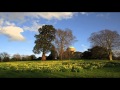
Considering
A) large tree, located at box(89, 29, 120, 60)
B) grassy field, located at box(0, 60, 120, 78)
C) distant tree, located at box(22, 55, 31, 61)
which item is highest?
large tree, located at box(89, 29, 120, 60)

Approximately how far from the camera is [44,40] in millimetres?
6734

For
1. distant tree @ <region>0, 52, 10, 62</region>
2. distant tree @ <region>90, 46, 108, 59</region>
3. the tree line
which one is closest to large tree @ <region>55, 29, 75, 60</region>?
the tree line

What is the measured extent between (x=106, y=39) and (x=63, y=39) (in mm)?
1213

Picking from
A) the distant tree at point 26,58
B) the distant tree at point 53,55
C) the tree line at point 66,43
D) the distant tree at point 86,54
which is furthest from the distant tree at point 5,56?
the distant tree at point 86,54

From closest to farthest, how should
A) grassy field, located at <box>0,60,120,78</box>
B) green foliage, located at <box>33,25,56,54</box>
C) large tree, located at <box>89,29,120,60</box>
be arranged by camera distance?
1. grassy field, located at <box>0,60,120,78</box>
2. large tree, located at <box>89,29,120,60</box>
3. green foliage, located at <box>33,25,56,54</box>

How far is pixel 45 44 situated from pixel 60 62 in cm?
69

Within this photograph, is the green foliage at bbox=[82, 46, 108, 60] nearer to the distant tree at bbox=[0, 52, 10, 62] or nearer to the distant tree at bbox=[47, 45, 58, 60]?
the distant tree at bbox=[47, 45, 58, 60]

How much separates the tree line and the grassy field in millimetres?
174

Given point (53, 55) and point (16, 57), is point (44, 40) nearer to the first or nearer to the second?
point (53, 55)

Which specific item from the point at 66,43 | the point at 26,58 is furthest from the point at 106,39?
the point at 26,58

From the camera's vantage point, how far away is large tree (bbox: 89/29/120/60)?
6.49m

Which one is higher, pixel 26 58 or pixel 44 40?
pixel 44 40

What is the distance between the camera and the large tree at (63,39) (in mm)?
6562
